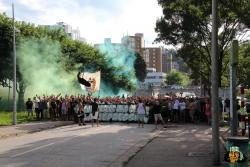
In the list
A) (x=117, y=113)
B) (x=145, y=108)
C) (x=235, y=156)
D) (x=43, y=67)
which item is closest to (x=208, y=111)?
(x=145, y=108)

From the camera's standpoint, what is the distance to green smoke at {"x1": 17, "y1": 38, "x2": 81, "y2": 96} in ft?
167

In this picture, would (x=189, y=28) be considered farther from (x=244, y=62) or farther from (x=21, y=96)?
(x=21, y=96)

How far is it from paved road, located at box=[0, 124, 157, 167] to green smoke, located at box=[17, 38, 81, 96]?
2686cm

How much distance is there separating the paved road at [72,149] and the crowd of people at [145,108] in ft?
20.2

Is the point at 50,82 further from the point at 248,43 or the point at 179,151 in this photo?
the point at 179,151

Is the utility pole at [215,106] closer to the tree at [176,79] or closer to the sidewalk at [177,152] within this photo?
the sidewalk at [177,152]

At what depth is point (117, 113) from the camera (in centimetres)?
3484

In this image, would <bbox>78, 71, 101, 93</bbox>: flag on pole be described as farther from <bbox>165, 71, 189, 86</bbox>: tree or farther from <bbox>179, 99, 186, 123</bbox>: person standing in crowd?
<bbox>165, 71, 189, 86</bbox>: tree

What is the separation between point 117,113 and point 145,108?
331 centimetres

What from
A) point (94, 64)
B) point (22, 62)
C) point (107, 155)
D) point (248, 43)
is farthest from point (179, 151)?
point (94, 64)

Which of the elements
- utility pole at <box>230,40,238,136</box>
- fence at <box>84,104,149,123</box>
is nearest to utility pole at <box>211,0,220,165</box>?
utility pole at <box>230,40,238,136</box>

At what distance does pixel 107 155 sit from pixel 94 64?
49.6 meters

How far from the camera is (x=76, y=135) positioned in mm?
24469

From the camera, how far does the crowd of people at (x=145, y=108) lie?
31969 mm
